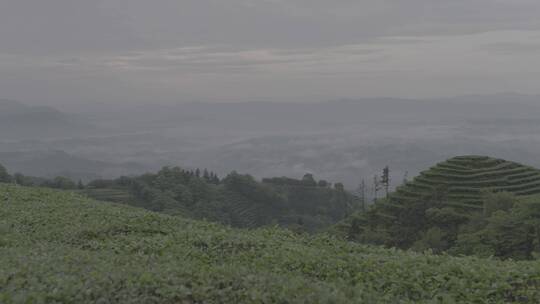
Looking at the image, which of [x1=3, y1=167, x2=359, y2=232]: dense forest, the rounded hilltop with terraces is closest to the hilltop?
the rounded hilltop with terraces

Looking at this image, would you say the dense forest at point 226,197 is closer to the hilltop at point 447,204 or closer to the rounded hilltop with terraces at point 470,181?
the rounded hilltop with terraces at point 470,181

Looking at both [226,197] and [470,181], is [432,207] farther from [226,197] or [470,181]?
[226,197]

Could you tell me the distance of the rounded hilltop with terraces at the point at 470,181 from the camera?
40.5 metres

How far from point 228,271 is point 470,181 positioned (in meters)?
37.9

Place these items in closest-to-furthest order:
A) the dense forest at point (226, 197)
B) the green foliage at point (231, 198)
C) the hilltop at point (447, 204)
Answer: the hilltop at point (447, 204)
the dense forest at point (226, 197)
the green foliage at point (231, 198)

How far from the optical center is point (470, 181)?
42.0m

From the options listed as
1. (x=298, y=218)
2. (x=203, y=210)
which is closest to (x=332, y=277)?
(x=203, y=210)

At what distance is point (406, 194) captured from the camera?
1666 inches

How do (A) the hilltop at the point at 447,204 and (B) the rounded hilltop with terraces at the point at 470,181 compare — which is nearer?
(A) the hilltop at the point at 447,204

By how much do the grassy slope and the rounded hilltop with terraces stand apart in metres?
29.9

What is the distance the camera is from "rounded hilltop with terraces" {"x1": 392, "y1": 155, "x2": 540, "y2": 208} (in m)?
40.5

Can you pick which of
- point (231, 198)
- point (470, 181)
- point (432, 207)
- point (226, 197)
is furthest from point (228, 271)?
point (231, 198)

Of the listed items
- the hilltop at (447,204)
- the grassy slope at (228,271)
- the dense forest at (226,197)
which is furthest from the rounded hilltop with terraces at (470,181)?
the grassy slope at (228,271)

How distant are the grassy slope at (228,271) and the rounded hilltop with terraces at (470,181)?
29948 millimetres
